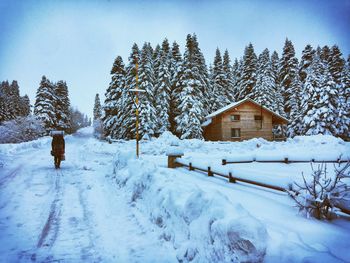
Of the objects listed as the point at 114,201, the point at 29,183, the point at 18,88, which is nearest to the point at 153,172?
the point at 114,201

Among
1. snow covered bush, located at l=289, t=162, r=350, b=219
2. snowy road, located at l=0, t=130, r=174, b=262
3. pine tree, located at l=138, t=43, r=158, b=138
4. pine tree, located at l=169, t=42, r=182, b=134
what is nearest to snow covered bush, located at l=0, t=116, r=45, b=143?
pine tree, located at l=138, t=43, r=158, b=138

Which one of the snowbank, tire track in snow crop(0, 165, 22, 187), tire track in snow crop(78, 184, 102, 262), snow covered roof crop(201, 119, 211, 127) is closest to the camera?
the snowbank

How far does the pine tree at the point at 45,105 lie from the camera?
45.4 m

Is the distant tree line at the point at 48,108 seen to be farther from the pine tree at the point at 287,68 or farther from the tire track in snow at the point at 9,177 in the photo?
the pine tree at the point at 287,68

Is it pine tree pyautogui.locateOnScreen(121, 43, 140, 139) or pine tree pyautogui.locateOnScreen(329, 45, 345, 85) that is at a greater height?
pine tree pyautogui.locateOnScreen(329, 45, 345, 85)

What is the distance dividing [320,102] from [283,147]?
47.8 feet

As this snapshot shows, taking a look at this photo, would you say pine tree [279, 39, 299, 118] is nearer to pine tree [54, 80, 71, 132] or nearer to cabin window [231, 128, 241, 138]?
cabin window [231, 128, 241, 138]

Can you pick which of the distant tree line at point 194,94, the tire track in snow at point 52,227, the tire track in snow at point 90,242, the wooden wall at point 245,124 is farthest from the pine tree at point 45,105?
the tire track in snow at point 90,242

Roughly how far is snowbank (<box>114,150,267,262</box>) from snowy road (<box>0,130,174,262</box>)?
13.0 inches

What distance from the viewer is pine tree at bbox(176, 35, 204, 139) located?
31391 mm

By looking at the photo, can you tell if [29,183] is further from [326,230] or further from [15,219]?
[326,230]

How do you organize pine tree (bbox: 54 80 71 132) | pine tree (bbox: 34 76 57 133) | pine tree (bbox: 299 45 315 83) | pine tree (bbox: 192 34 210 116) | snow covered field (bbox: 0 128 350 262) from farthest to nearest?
pine tree (bbox: 54 80 71 132) < pine tree (bbox: 299 45 315 83) < pine tree (bbox: 34 76 57 133) < pine tree (bbox: 192 34 210 116) < snow covered field (bbox: 0 128 350 262)

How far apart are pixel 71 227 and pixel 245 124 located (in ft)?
106

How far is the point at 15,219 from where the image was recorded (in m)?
5.14
